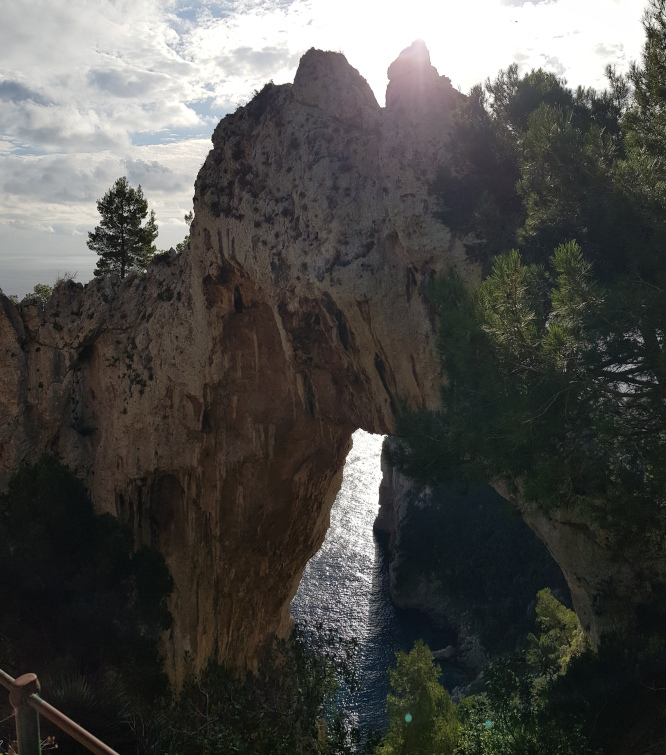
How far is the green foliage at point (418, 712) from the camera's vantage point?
12.4 metres

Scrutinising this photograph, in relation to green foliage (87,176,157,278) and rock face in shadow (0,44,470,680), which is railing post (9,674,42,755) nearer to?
rock face in shadow (0,44,470,680)

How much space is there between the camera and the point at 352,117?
14.2 meters

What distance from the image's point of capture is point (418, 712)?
42.5 feet

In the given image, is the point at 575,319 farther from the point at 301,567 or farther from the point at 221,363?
the point at 301,567

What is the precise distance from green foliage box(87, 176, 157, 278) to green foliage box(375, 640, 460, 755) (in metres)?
14.5

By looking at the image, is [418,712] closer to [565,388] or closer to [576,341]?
[565,388]

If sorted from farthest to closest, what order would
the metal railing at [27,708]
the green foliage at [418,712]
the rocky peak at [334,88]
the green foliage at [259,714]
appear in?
the rocky peak at [334,88], the green foliage at [418,712], the green foliage at [259,714], the metal railing at [27,708]

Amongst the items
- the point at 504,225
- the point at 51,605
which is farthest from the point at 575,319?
the point at 51,605

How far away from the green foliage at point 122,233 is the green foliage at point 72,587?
7583 millimetres

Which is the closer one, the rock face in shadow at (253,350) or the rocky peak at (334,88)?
the rock face in shadow at (253,350)

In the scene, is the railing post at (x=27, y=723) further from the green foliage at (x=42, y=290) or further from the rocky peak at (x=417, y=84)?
the green foliage at (x=42, y=290)

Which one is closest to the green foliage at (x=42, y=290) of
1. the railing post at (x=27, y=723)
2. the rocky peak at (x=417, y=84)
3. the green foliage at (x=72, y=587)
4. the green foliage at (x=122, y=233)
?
the green foliage at (x=122, y=233)

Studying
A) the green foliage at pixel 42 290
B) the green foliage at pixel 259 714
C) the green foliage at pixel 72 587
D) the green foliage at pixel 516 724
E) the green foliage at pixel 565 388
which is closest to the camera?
the green foliage at pixel 565 388

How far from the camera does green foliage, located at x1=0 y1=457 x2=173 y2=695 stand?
15586 mm
